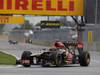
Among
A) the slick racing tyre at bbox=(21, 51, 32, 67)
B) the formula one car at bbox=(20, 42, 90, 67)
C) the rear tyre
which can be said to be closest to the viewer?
the rear tyre

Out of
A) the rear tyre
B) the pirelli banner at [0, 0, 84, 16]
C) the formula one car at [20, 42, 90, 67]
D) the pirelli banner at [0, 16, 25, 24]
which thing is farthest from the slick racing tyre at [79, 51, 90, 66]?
the pirelli banner at [0, 16, 25, 24]

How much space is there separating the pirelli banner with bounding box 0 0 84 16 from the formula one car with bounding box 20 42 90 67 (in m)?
21.5

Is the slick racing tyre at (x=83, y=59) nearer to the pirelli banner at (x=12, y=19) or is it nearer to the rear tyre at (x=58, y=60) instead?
the rear tyre at (x=58, y=60)

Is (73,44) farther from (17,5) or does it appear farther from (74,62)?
(17,5)

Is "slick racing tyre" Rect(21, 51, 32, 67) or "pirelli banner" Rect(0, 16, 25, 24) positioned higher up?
"pirelli banner" Rect(0, 16, 25, 24)

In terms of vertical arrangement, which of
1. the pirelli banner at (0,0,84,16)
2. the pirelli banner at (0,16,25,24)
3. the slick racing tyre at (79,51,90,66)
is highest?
the pirelli banner at (0,0,84,16)

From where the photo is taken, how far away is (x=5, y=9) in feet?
149

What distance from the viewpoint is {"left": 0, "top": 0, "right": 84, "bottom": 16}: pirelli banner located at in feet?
149

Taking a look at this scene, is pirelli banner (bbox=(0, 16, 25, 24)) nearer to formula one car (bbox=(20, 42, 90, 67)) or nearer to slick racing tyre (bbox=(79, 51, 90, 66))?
formula one car (bbox=(20, 42, 90, 67))

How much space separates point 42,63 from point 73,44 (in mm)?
2655

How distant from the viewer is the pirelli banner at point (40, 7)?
1785 inches

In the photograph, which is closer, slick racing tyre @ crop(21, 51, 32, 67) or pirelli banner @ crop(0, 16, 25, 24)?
slick racing tyre @ crop(21, 51, 32, 67)

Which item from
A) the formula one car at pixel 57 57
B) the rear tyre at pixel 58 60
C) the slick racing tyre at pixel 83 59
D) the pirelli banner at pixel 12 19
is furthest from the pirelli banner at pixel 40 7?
the rear tyre at pixel 58 60

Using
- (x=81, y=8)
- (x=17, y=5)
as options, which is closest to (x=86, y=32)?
(x=81, y=8)
